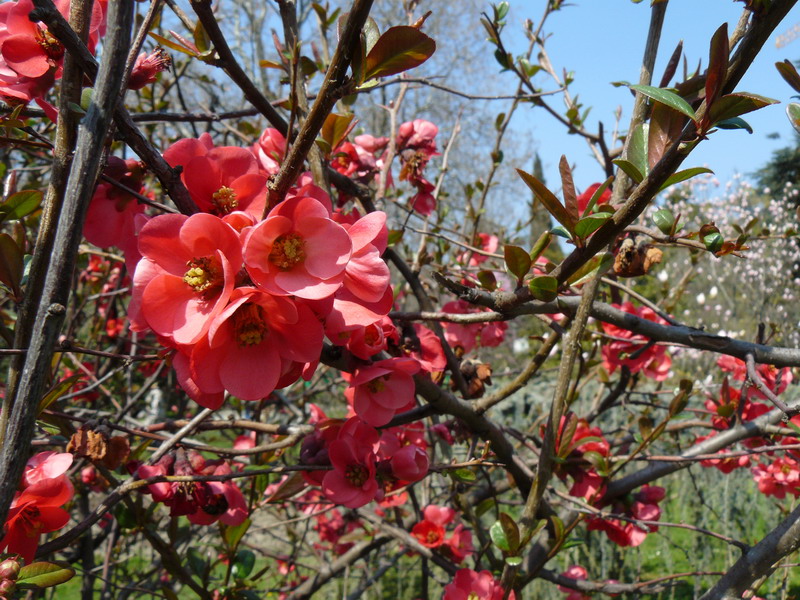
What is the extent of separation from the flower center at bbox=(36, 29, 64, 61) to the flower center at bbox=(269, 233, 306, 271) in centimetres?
38

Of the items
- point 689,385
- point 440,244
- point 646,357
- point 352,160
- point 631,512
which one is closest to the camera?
point 689,385

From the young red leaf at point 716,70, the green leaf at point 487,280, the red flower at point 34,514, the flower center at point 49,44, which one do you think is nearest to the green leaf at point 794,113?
the young red leaf at point 716,70

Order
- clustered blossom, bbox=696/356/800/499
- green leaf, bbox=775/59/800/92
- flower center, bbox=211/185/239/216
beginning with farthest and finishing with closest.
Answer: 1. clustered blossom, bbox=696/356/800/499
2. flower center, bbox=211/185/239/216
3. green leaf, bbox=775/59/800/92

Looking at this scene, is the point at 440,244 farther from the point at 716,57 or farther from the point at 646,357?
the point at 716,57

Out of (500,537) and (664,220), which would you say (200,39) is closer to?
(664,220)

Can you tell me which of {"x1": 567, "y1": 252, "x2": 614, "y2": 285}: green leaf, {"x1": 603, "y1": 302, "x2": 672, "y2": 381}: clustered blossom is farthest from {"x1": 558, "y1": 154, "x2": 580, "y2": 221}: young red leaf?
{"x1": 603, "y1": 302, "x2": 672, "y2": 381}: clustered blossom

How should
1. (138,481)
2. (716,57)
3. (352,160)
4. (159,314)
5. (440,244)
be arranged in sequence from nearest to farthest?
(716,57), (159,314), (138,481), (352,160), (440,244)

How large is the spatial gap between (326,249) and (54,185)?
26 cm

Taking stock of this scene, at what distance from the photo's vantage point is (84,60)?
1.71ft

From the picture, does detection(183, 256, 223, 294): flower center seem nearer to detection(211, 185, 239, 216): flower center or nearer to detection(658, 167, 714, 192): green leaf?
detection(211, 185, 239, 216): flower center

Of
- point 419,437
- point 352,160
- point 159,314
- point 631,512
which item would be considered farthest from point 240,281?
point 631,512

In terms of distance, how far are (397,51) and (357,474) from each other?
63cm

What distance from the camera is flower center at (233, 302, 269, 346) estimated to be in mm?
572

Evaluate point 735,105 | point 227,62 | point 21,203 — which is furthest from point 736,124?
point 21,203
